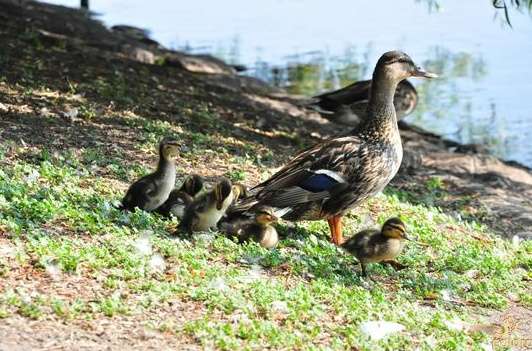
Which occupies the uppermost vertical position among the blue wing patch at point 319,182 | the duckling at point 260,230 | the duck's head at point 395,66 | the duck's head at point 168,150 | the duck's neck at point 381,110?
the duck's head at point 395,66

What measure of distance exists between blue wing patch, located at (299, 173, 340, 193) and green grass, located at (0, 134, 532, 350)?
493mm

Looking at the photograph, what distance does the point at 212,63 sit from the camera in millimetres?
24688

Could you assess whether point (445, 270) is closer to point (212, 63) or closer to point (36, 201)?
point (36, 201)

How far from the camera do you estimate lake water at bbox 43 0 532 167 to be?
73.3ft

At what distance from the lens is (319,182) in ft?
31.3

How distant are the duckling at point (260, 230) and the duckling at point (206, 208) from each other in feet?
0.91

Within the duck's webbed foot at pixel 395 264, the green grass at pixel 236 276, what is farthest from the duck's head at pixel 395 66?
the duck's webbed foot at pixel 395 264

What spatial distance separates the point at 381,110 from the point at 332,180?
1159 mm

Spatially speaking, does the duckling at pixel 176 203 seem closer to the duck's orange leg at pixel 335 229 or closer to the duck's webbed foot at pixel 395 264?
the duck's orange leg at pixel 335 229

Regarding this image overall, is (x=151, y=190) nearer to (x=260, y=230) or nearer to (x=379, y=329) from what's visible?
(x=260, y=230)

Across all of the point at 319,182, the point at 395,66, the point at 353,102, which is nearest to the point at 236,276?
the point at 319,182

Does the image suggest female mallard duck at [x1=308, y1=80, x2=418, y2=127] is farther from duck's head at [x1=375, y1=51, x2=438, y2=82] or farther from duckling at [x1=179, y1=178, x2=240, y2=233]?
duckling at [x1=179, y1=178, x2=240, y2=233]

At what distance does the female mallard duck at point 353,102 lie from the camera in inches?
631

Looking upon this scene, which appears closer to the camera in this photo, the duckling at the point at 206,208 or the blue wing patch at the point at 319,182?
the duckling at the point at 206,208
